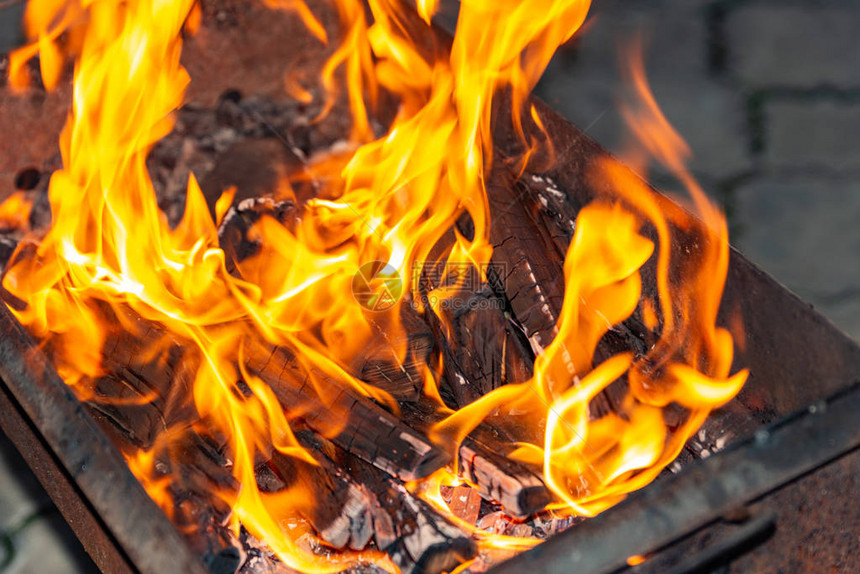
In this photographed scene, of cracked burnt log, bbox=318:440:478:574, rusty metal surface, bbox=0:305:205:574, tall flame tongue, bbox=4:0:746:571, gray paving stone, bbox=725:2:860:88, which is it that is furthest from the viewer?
gray paving stone, bbox=725:2:860:88

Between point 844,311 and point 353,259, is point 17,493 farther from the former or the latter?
point 844,311

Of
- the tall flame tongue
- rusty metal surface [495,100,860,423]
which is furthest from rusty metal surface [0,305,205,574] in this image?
rusty metal surface [495,100,860,423]

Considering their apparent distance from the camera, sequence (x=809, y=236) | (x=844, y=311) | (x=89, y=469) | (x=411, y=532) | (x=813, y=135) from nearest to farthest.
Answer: (x=89, y=469) → (x=411, y=532) → (x=844, y=311) → (x=809, y=236) → (x=813, y=135)

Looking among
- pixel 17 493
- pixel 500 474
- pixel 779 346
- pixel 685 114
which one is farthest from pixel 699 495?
pixel 685 114

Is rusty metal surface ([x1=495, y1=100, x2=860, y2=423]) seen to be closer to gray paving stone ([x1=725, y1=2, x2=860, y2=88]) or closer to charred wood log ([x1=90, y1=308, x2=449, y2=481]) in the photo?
charred wood log ([x1=90, y1=308, x2=449, y2=481])

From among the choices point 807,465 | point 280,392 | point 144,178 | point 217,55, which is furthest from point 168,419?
point 217,55

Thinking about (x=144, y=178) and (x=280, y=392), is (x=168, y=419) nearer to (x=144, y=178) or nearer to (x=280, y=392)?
(x=280, y=392)

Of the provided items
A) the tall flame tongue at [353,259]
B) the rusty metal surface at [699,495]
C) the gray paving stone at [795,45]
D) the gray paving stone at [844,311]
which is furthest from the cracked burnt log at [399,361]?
the gray paving stone at [795,45]
